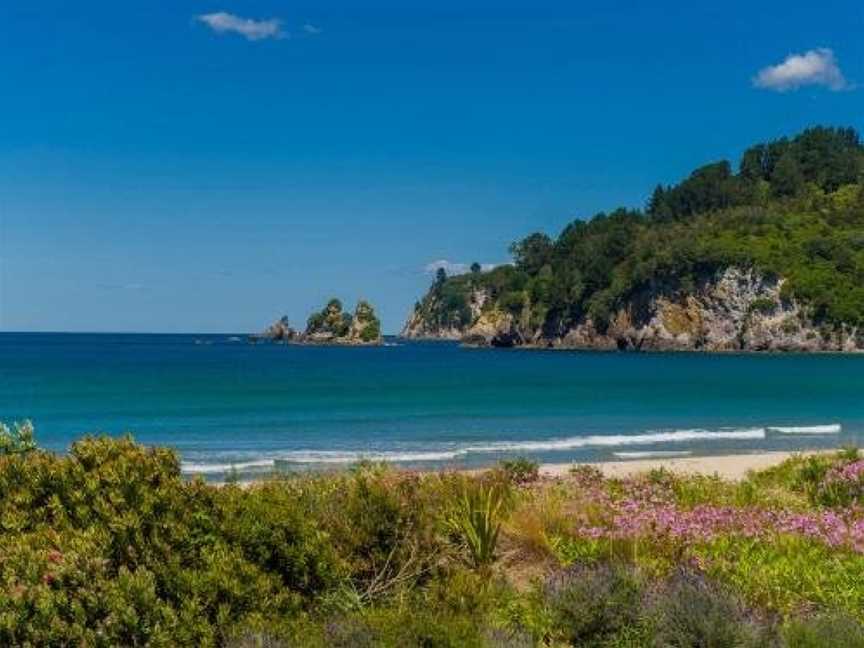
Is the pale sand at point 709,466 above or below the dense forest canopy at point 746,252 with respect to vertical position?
below

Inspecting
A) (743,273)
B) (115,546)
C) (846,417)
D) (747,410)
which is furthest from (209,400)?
(743,273)

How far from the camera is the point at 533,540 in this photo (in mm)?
11070

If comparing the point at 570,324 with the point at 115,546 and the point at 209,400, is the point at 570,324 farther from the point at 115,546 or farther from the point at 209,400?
the point at 115,546

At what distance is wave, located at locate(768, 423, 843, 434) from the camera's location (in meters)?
44.4

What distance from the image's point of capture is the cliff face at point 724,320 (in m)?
152

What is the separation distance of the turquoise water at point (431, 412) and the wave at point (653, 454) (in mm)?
156

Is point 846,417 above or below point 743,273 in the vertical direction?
below

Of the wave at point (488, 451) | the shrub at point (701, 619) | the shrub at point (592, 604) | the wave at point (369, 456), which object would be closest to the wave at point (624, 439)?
the wave at point (488, 451)

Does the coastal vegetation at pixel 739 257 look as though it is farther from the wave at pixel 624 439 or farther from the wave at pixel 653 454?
the wave at pixel 653 454

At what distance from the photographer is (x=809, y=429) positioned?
45.4 m

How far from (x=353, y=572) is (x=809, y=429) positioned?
41.3 meters

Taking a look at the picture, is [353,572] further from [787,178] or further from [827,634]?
[787,178]

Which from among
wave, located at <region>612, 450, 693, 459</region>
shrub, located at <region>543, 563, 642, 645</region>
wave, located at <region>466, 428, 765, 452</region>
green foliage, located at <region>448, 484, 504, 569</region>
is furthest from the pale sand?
shrub, located at <region>543, 563, 642, 645</region>

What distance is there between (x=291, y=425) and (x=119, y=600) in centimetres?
4202
